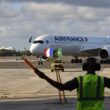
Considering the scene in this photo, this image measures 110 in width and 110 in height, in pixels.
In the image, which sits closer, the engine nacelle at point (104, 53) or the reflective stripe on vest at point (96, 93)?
the reflective stripe on vest at point (96, 93)

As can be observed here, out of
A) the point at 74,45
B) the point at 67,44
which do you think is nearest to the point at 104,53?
the point at 74,45

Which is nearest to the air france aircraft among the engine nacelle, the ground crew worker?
the engine nacelle

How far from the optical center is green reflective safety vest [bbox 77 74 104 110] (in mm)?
6527

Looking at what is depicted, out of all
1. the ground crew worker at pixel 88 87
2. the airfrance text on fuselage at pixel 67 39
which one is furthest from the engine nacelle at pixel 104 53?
the ground crew worker at pixel 88 87

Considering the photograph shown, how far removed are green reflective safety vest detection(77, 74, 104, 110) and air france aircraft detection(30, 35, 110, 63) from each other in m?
51.4

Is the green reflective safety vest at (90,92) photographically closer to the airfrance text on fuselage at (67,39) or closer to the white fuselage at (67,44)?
the white fuselage at (67,44)

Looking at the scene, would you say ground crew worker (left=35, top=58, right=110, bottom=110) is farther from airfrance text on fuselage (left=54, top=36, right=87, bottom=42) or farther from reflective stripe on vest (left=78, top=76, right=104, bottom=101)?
airfrance text on fuselage (left=54, top=36, right=87, bottom=42)

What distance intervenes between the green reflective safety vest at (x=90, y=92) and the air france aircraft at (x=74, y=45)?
169 feet

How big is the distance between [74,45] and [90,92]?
183ft

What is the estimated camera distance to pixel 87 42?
64.2 metres

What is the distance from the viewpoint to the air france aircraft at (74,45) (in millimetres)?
60188

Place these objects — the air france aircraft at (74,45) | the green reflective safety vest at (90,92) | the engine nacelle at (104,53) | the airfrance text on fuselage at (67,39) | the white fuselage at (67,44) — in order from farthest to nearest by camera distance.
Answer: the airfrance text on fuselage at (67,39) → the white fuselage at (67,44) → the air france aircraft at (74,45) → the engine nacelle at (104,53) → the green reflective safety vest at (90,92)

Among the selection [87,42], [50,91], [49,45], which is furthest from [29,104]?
[87,42]

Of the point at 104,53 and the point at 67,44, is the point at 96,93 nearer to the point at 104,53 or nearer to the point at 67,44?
the point at 104,53
